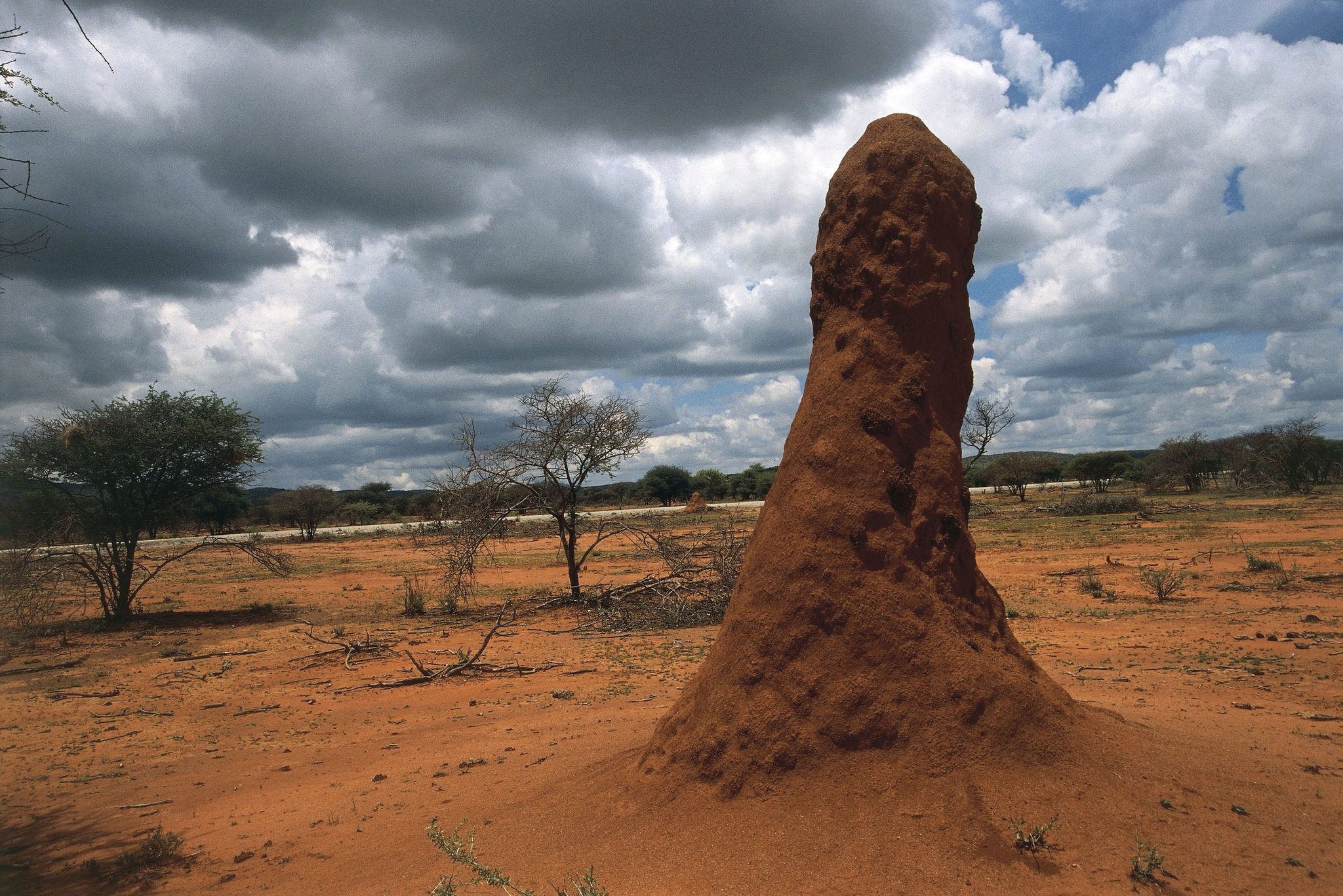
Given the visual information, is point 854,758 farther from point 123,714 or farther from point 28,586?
point 28,586

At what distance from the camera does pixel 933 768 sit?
3.44 metres

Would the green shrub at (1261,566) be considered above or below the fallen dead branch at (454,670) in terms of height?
above

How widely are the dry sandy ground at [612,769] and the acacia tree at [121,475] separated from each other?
1.40 m

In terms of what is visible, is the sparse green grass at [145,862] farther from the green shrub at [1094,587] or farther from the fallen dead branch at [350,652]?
the green shrub at [1094,587]

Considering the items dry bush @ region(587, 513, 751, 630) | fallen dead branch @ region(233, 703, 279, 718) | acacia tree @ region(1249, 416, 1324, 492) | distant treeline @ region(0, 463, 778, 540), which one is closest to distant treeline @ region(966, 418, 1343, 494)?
acacia tree @ region(1249, 416, 1324, 492)

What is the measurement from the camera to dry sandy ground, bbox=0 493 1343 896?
127 inches

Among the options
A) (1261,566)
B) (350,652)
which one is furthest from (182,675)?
(1261,566)

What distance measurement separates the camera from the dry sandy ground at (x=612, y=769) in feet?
10.6

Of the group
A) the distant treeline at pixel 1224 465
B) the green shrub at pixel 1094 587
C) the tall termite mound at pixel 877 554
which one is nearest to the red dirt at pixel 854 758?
the tall termite mound at pixel 877 554

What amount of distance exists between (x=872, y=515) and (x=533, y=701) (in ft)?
18.7

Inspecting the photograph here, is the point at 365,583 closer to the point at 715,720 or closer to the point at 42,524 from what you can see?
the point at 42,524

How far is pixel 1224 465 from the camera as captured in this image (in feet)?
136

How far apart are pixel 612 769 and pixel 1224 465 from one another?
48.9 metres

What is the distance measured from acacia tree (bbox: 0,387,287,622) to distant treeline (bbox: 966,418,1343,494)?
41985 mm
